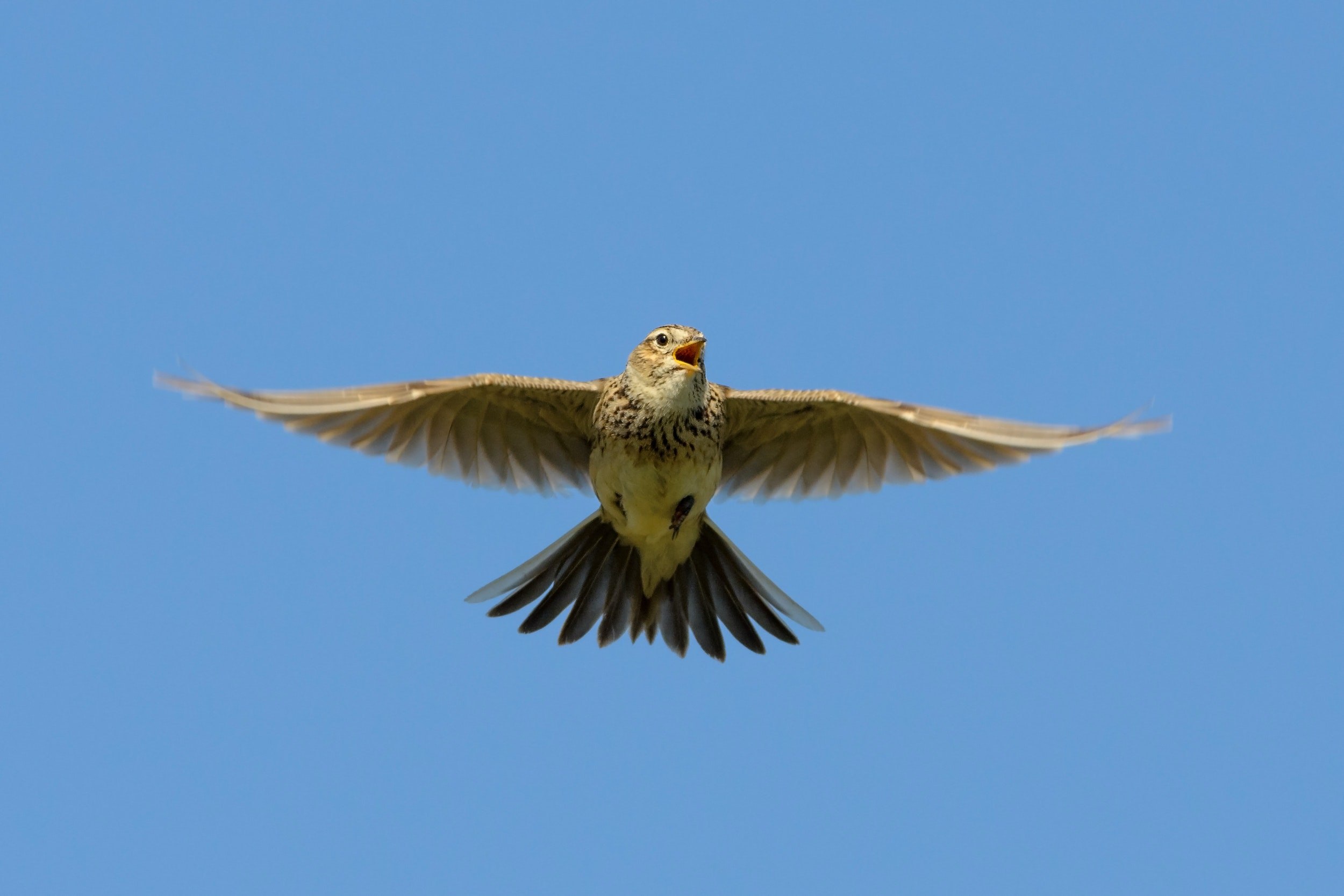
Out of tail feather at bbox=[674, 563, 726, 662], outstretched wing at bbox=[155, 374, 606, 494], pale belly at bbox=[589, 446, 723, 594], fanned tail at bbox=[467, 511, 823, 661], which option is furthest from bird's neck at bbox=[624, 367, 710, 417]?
tail feather at bbox=[674, 563, 726, 662]

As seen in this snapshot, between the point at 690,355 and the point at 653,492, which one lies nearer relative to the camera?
the point at 690,355

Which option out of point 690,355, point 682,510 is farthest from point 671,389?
point 682,510

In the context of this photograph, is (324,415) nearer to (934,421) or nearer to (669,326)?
(669,326)

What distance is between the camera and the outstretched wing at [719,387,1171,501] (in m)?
9.44

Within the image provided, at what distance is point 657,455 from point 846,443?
1.75 meters

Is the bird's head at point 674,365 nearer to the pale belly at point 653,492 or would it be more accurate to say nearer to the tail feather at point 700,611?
the pale belly at point 653,492

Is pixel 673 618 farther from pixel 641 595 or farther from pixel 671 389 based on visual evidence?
pixel 671 389

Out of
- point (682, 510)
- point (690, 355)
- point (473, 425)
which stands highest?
point (690, 355)

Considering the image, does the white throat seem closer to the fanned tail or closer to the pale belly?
the pale belly

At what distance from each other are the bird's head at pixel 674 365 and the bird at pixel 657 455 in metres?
0.01

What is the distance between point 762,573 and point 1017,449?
6.37 feet

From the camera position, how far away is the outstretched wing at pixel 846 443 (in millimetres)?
9438

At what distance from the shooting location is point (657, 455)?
9070mm

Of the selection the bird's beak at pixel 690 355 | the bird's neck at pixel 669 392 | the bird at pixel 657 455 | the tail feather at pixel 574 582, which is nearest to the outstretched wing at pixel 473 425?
the bird at pixel 657 455
